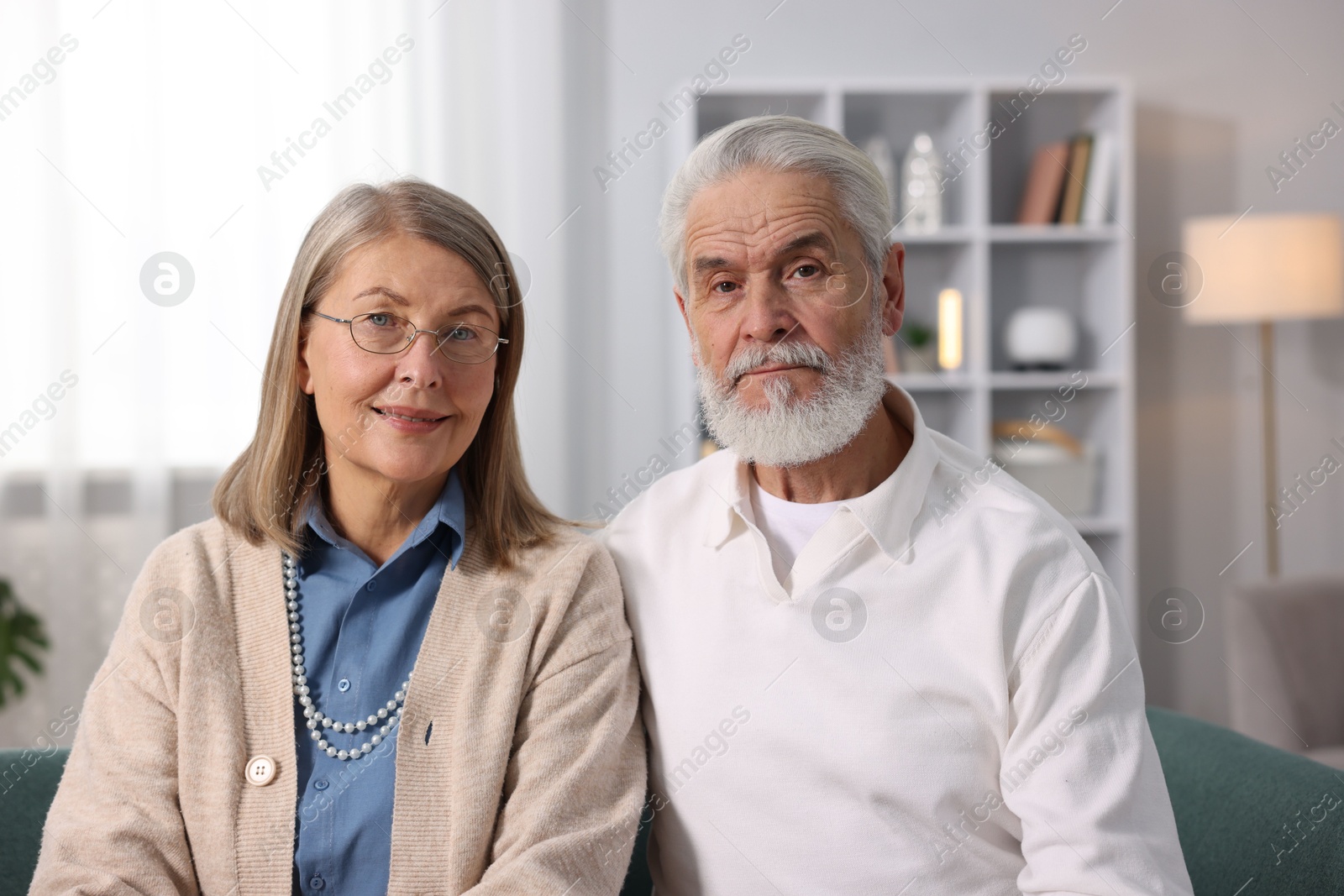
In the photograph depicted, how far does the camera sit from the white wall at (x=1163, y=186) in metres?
3.68

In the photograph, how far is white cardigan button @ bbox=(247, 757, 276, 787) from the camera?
122 cm

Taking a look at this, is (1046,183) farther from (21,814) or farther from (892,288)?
(21,814)

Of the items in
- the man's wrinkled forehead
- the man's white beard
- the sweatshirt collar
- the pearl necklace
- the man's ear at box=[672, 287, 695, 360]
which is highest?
the man's wrinkled forehead

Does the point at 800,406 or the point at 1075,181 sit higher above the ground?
the point at 1075,181

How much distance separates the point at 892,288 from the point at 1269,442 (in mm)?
2752

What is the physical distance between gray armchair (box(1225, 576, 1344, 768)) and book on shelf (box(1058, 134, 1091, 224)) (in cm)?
143

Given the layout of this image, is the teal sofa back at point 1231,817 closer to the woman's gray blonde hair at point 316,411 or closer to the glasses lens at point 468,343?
the woman's gray blonde hair at point 316,411

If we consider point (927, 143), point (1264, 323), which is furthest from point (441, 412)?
point (1264, 323)

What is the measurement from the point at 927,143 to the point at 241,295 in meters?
2.24

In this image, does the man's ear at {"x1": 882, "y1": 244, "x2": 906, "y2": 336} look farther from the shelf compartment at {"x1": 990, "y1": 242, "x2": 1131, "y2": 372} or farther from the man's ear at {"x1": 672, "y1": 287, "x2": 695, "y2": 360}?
the shelf compartment at {"x1": 990, "y1": 242, "x2": 1131, "y2": 372}

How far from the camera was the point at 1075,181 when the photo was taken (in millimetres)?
3514

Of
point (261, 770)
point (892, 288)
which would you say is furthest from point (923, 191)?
point (261, 770)

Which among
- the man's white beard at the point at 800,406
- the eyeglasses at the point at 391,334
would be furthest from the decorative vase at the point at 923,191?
the eyeglasses at the point at 391,334

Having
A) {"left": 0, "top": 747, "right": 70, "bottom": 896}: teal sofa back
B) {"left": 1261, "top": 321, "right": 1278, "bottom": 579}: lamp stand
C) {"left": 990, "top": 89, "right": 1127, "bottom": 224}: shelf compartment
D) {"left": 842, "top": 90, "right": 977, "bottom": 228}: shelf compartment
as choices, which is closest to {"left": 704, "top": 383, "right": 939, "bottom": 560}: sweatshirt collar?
{"left": 0, "top": 747, "right": 70, "bottom": 896}: teal sofa back
